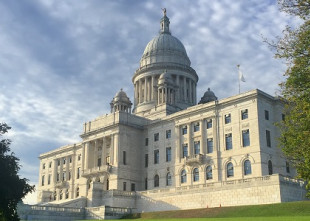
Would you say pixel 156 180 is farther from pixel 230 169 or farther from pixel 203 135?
pixel 230 169

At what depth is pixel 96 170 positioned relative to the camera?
8094 cm

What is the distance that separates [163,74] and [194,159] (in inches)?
1053

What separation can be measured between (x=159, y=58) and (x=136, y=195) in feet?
135

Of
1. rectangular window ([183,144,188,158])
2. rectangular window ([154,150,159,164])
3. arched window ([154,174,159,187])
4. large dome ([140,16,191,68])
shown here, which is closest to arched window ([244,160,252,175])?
rectangular window ([183,144,188,158])

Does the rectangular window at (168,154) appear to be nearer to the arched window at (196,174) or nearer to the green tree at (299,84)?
the arched window at (196,174)

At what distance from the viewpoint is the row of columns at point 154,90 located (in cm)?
9962

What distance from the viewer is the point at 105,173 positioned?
7962cm

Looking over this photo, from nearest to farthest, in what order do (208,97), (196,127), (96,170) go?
(196,127)
(96,170)
(208,97)

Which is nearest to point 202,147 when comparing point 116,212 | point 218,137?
point 218,137

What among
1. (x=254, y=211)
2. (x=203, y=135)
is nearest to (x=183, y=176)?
(x=203, y=135)

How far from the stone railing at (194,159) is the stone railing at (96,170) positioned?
15.3m

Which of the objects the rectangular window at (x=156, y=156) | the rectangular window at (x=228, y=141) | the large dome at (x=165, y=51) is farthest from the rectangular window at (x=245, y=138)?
the large dome at (x=165, y=51)

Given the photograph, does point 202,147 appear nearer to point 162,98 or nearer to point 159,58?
point 162,98

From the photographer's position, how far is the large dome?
103 m
